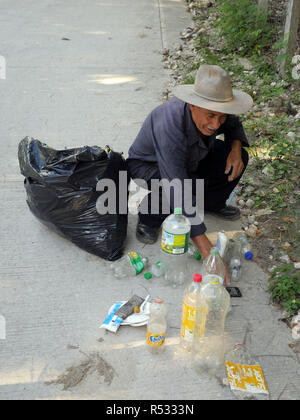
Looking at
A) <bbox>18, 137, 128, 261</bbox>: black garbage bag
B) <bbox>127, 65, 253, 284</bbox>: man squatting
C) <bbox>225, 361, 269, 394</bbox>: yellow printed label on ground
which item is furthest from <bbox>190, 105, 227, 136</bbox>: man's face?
<bbox>225, 361, 269, 394</bbox>: yellow printed label on ground

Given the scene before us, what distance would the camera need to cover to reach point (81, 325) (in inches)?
95.9

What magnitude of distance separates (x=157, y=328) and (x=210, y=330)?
0.30 m

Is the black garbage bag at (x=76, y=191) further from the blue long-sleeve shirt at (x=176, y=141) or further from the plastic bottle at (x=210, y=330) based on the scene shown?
the plastic bottle at (x=210, y=330)

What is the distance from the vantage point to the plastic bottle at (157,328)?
7.34 ft

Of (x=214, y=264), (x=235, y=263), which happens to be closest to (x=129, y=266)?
(x=214, y=264)

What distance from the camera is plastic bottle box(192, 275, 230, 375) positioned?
7.19 ft

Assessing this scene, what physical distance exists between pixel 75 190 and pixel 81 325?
885mm

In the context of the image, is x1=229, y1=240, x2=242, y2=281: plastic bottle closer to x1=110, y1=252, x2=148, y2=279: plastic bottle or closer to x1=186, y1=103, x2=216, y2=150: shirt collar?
x1=110, y1=252, x2=148, y2=279: plastic bottle

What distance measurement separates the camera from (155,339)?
2232mm

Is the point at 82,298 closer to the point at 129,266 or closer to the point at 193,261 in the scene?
the point at 129,266

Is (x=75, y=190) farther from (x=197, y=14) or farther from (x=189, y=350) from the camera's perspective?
(x=197, y=14)

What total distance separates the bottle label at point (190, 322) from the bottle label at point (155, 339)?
121mm

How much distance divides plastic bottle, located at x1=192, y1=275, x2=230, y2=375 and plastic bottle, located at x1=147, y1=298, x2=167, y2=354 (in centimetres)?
19

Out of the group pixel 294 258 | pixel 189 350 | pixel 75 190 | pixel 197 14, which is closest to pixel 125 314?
pixel 189 350
